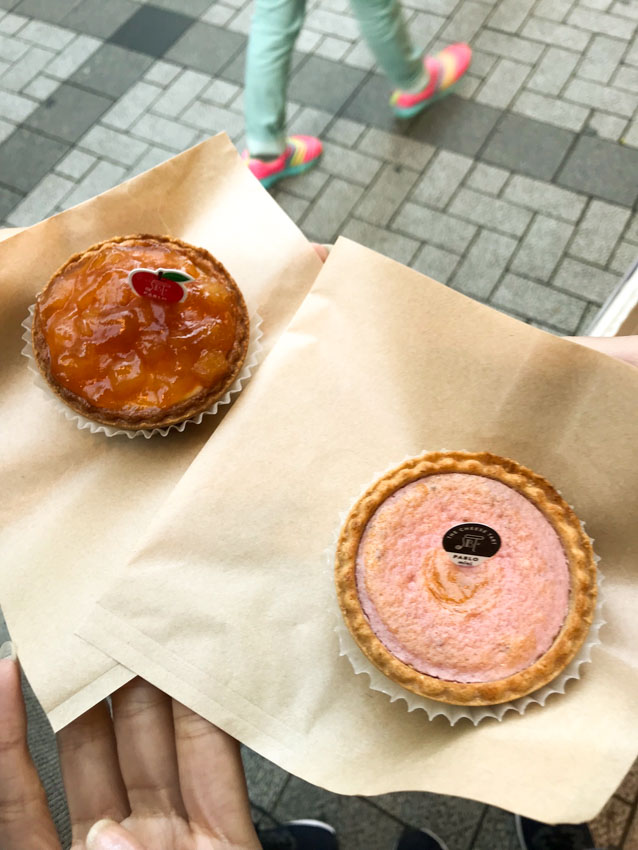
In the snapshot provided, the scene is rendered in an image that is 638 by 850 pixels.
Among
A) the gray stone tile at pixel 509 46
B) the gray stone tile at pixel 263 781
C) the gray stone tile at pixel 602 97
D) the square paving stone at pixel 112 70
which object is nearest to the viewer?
the gray stone tile at pixel 263 781

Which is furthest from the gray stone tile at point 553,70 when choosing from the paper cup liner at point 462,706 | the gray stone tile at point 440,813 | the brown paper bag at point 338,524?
the gray stone tile at point 440,813

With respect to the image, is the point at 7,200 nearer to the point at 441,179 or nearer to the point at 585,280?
the point at 441,179

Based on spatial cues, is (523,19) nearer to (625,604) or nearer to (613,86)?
(613,86)

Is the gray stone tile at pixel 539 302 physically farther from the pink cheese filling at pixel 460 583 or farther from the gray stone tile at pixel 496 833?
the gray stone tile at pixel 496 833

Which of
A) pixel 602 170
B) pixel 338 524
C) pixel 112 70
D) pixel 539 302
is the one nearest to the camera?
pixel 338 524

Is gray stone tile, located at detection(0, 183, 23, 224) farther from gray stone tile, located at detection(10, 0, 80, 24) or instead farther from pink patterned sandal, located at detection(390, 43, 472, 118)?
pink patterned sandal, located at detection(390, 43, 472, 118)

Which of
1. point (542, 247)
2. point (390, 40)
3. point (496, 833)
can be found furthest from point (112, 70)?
point (496, 833)

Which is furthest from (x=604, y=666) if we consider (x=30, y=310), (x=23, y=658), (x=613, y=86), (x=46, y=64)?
(x=46, y=64)

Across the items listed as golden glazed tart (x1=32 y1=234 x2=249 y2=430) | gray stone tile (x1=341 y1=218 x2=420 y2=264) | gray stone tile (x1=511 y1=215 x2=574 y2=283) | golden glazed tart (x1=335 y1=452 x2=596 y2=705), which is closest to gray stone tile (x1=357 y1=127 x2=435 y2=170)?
gray stone tile (x1=341 y1=218 x2=420 y2=264)
